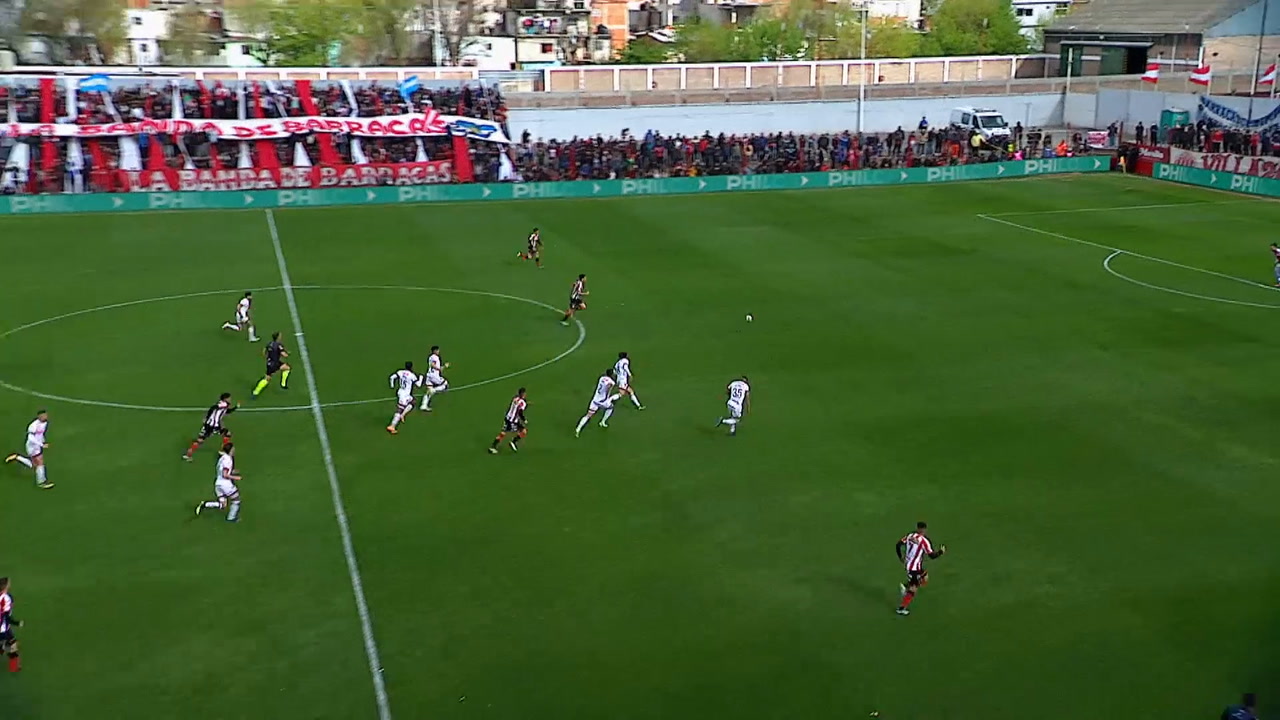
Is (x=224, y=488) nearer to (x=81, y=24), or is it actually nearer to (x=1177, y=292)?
(x=1177, y=292)

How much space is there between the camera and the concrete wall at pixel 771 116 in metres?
72.3

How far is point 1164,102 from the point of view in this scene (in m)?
74.9

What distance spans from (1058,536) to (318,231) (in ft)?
123

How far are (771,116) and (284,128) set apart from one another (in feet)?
92.7

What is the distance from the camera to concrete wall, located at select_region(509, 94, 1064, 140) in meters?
72.3

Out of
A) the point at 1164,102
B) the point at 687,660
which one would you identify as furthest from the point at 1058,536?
the point at 1164,102

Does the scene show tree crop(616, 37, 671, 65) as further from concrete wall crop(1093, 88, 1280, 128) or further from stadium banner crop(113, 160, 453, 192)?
stadium banner crop(113, 160, 453, 192)

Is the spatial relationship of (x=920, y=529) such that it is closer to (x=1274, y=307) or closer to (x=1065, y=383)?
(x=1065, y=383)

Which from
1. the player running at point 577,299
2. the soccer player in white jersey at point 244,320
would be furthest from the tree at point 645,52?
the soccer player in white jersey at point 244,320

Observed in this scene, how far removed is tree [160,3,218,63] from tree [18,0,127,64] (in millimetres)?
5346

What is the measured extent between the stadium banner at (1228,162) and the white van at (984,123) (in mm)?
11379

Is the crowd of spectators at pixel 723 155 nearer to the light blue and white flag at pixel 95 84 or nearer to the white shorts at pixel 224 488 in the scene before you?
the light blue and white flag at pixel 95 84

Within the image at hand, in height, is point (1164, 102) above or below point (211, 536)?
above

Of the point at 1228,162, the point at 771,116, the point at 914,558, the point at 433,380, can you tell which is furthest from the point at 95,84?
the point at 914,558
